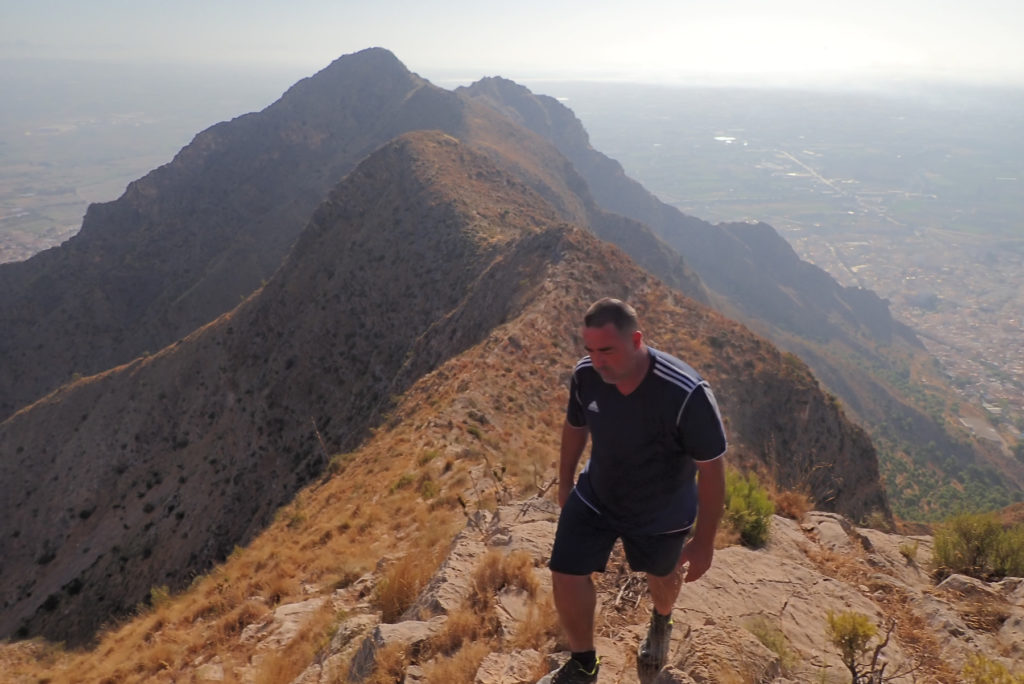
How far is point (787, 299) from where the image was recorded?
120 meters

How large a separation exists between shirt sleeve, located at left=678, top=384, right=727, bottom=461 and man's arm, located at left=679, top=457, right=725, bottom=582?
0.09 metres

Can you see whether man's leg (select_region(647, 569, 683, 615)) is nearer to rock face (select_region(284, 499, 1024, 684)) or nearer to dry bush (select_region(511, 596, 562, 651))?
rock face (select_region(284, 499, 1024, 684))

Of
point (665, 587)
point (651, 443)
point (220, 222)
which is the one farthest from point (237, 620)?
point (220, 222)

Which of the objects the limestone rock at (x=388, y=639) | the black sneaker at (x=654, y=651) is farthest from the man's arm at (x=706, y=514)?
the limestone rock at (x=388, y=639)

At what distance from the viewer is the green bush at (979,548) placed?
21.3ft

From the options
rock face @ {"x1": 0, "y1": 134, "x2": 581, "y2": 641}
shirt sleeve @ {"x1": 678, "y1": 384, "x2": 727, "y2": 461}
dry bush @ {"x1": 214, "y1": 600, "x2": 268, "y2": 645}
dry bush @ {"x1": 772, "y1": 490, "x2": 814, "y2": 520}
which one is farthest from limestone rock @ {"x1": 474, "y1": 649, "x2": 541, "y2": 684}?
rock face @ {"x1": 0, "y1": 134, "x2": 581, "y2": 641}

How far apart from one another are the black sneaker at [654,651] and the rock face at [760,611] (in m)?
0.07

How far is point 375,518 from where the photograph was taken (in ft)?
31.4

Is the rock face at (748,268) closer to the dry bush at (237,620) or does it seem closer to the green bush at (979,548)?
the green bush at (979,548)

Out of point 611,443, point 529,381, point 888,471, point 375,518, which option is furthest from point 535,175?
point 611,443

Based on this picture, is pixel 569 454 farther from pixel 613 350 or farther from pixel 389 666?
pixel 389 666

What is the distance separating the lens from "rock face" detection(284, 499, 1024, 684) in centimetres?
409

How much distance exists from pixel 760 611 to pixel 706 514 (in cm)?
280

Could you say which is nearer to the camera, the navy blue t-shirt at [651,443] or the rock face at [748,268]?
the navy blue t-shirt at [651,443]
